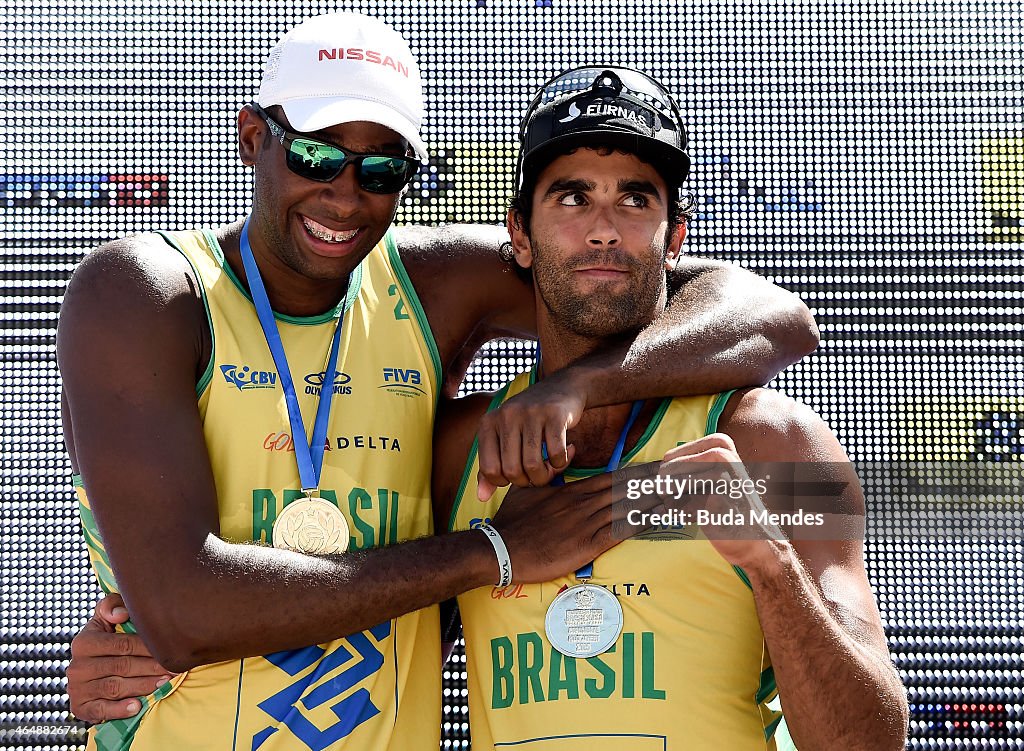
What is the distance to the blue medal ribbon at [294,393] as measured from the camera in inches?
71.2

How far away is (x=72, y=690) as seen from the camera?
1.87 metres

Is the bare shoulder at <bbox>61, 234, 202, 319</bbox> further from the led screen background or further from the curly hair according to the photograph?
the led screen background

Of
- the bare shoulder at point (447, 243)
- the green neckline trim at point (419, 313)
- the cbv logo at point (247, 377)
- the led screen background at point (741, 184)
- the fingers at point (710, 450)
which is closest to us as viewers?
the fingers at point (710, 450)

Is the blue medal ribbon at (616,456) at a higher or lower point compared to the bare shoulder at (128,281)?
lower

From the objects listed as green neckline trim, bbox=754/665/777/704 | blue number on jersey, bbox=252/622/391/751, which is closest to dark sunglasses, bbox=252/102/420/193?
blue number on jersey, bbox=252/622/391/751

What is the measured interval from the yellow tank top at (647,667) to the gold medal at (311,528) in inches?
12.5

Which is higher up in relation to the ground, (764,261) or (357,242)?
(764,261)

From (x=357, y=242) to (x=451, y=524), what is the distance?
0.60 meters

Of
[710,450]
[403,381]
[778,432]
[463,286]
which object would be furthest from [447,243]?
[710,450]

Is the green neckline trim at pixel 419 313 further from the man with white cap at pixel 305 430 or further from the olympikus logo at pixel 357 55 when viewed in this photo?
the olympikus logo at pixel 357 55

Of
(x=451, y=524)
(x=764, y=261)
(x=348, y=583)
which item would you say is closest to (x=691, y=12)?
(x=764, y=261)

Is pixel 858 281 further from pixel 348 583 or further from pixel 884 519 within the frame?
pixel 348 583

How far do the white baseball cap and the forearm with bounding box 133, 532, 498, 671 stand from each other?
2.61ft

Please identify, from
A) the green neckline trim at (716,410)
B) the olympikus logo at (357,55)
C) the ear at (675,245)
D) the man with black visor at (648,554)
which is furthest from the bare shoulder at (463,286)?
the green neckline trim at (716,410)
